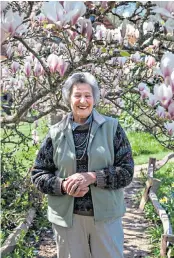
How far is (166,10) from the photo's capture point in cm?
126

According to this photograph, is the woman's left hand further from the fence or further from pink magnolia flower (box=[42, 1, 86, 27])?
the fence

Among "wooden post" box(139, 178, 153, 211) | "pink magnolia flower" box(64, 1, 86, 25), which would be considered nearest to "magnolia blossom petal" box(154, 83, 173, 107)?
"pink magnolia flower" box(64, 1, 86, 25)

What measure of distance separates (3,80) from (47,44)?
0.61 meters

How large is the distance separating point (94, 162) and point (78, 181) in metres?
0.14

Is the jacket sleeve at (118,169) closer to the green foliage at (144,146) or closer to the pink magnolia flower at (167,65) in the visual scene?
the pink magnolia flower at (167,65)

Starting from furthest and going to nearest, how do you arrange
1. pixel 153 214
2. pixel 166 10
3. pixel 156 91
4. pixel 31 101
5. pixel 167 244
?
1. pixel 153 214
2. pixel 167 244
3. pixel 31 101
4. pixel 156 91
5. pixel 166 10

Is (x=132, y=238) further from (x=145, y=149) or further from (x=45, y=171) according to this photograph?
Answer: (x=145, y=149)

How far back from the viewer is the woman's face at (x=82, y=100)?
2.43m

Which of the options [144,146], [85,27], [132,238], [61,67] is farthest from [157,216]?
[144,146]

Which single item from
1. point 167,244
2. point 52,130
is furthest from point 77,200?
point 167,244

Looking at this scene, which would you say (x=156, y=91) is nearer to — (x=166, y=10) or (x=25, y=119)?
(x=166, y=10)

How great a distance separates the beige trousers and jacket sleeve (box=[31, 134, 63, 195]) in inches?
8.4

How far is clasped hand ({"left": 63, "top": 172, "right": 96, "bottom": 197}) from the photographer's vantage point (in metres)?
2.30

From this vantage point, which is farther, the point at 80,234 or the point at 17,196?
the point at 17,196
